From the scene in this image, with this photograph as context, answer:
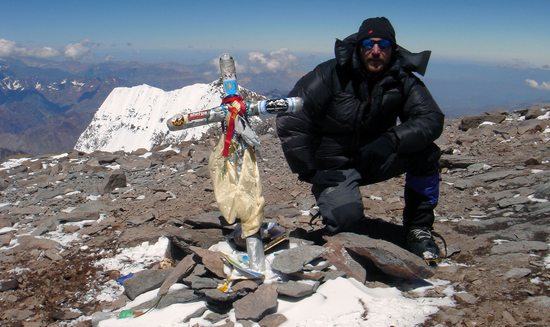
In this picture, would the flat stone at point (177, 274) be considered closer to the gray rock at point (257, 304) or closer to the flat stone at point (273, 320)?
the gray rock at point (257, 304)

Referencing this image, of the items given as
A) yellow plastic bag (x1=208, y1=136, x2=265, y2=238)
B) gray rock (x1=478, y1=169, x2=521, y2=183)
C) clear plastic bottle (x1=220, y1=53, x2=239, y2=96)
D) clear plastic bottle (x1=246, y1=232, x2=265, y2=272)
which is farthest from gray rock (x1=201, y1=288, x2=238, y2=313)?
gray rock (x1=478, y1=169, x2=521, y2=183)

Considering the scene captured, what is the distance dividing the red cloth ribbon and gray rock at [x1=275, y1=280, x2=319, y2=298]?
63.9 inches

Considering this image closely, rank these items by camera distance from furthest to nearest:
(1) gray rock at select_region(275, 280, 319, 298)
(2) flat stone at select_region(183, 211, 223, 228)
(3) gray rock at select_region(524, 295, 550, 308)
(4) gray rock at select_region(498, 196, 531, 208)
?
(4) gray rock at select_region(498, 196, 531, 208) < (2) flat stone at select_region(183, 211, 223, 228) < (1) gray rock at select_region(275, 280, 319, 298) < (3) gray rock at select_region(524, 295, 550, 308)

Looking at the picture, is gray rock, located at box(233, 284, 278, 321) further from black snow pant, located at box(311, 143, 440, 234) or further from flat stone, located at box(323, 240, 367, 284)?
black snow pant, located at box(311, 143, 440, 234)

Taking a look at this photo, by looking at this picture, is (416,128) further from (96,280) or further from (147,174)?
(147,174)

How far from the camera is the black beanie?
507 centimetres

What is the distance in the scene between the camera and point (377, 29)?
512cm

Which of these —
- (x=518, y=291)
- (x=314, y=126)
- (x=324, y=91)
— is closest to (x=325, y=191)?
(x=314, y=126)

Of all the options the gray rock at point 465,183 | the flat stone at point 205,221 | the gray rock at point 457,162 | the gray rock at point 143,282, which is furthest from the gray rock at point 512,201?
the gray rock at point 143,282

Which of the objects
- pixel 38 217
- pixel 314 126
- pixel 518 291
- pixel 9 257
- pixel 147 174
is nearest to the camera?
pixel 518 291

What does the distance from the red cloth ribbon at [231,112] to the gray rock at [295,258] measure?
54.4 inches

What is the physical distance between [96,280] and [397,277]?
13.5 ft

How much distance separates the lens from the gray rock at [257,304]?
418 cm

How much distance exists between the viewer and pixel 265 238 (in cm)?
564
